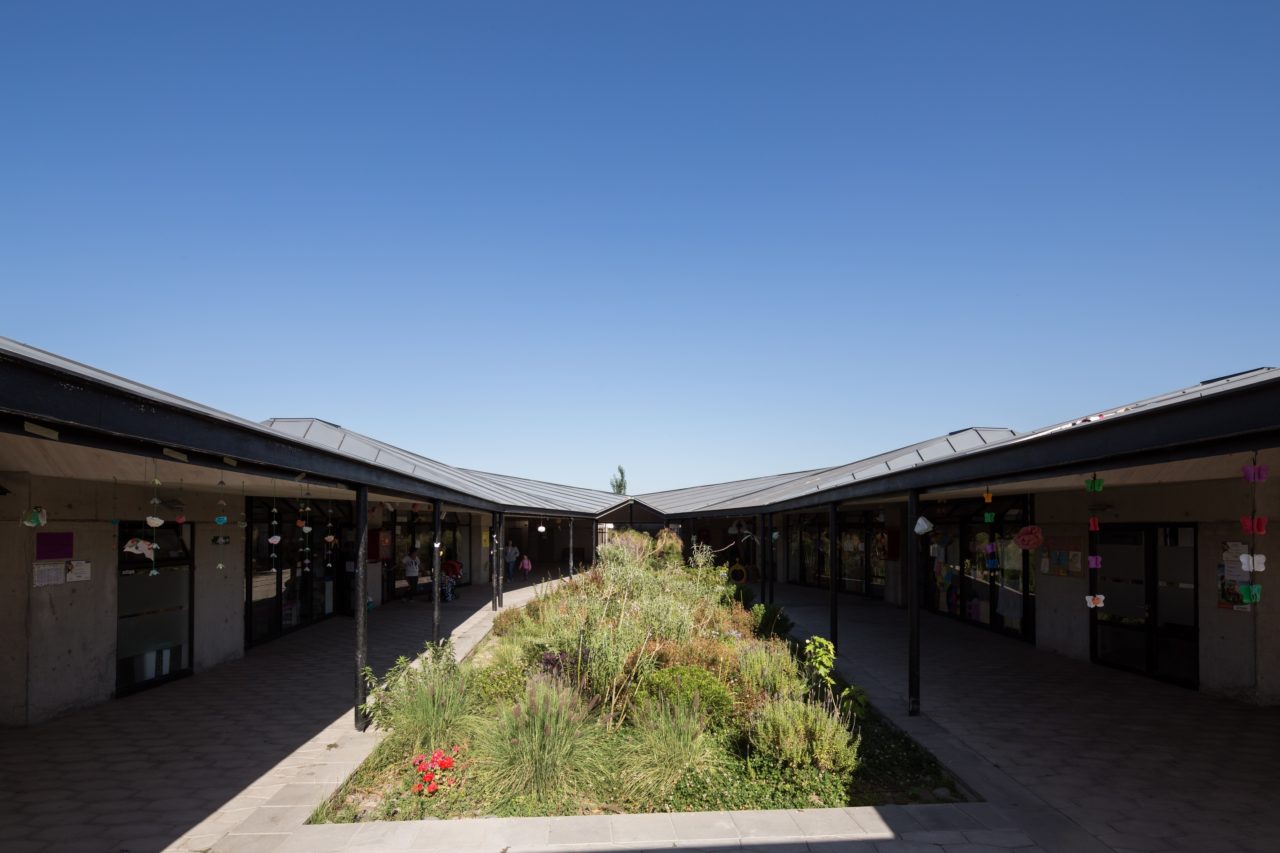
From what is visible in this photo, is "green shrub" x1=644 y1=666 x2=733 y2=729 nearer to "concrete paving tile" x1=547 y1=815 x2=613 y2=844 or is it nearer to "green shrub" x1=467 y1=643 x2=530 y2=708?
"green shrub" x1=467 y1=643 x2=530 y2=708

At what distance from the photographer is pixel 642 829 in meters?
4.98

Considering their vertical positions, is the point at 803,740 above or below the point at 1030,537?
below

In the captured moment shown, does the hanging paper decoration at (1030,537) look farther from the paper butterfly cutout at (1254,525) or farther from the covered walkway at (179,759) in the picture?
the covered walkway at (179,759)

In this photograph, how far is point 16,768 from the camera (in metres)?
6.14

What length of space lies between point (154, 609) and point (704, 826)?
25.2 ft

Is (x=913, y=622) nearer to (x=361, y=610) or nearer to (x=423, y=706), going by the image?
(x=423, y=706)

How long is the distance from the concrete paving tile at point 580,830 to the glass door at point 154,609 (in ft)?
19.6

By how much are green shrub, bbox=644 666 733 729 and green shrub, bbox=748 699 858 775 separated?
0.62 metres

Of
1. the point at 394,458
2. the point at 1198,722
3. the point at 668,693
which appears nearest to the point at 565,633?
the point at 668,693

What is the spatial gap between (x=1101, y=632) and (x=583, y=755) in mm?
8196

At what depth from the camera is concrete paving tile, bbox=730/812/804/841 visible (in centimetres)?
489

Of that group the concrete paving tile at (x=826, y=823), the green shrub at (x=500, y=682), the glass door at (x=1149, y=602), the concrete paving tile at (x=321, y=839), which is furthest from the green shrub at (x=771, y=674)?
the glass door at (x=1149, y=602)

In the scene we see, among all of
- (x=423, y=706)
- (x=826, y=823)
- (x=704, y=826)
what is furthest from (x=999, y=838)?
(x=423, y=706)

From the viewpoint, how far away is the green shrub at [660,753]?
5.56 metres
